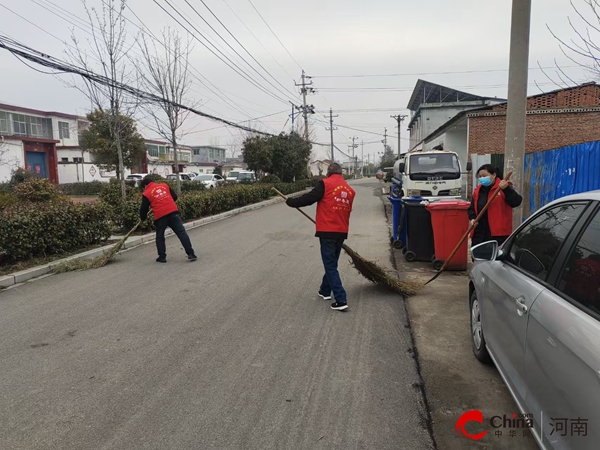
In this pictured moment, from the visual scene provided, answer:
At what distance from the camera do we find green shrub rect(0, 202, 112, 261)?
293 inches

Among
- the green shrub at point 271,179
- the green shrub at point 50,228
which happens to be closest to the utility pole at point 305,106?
the green shrub at point 271,179

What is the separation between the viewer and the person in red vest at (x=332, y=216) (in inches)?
211

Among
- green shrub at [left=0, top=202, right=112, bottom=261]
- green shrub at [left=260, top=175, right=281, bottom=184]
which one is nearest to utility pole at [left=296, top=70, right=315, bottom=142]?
green shrub at [left=260, top=175, right=281, bottom=184]

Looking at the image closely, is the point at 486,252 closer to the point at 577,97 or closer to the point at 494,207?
the point at 494,207

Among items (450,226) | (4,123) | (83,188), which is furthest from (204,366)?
(4,123)

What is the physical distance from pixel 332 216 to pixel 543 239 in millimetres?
2772

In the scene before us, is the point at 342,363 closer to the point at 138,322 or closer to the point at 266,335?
the point at 266,335

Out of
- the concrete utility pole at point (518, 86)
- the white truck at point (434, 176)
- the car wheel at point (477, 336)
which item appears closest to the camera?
the car wheel at point (477, 336)

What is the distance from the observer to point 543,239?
9.35ft

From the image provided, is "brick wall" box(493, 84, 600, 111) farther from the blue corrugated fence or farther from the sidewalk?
the sidewalk

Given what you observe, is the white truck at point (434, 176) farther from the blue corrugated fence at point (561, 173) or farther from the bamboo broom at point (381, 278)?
the bamboo broom at point (381, 278)

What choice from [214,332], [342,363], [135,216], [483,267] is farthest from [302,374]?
[135,216]

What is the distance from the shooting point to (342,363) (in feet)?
13.1

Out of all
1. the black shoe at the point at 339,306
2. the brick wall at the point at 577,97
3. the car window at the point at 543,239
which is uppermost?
the brick wall at the point at 577,97
